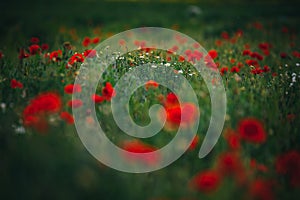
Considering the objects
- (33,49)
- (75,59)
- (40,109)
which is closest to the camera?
(40,109)

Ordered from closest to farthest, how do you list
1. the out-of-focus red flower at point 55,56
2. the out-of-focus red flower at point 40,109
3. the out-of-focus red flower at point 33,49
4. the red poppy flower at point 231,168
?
the red poppy flower at point 231,168 < the out-of-focus red flower at point 40,109 < the out-of-focus red flower at point 55,56 < the out-of-focus red flower at point 33,49

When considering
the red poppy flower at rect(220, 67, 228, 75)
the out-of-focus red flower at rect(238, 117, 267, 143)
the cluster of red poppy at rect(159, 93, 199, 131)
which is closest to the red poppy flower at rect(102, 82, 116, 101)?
the cluster of red poppy at rect(159, 93, 199, 131)

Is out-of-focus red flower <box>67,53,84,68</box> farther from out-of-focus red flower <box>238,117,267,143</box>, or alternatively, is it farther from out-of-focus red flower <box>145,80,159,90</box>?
out-of-focus red flower <box>238,117,267,143</box>

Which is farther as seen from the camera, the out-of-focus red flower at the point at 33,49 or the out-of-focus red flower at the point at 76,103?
the out-of-focus red flower at the point at 33,49

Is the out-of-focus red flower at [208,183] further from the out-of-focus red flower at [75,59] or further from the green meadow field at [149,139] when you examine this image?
the out-of-focus red flower at [75,59]

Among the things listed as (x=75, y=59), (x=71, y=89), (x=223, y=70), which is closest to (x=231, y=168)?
(x=71, y=89)

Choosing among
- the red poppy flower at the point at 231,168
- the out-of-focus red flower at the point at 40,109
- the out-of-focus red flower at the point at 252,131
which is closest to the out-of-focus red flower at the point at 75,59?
the out-of-focus red flower at the point at 40,109

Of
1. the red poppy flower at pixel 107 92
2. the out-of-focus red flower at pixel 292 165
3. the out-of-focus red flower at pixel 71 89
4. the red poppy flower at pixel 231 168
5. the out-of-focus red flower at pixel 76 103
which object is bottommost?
the red poppy flower at pixel 231 168

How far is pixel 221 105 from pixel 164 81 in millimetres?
917

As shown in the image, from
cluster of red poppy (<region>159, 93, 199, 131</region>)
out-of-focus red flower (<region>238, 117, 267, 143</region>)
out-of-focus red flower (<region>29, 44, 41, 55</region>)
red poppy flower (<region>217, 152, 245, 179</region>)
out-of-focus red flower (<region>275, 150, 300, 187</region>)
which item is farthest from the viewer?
out-of-focus red flower (<region>29, 44, 41, 55</region>)

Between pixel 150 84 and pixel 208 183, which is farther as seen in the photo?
pixel 150 84

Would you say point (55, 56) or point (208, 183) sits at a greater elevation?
point (55, 56)

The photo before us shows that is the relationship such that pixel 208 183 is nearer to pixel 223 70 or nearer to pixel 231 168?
pixel 231 168

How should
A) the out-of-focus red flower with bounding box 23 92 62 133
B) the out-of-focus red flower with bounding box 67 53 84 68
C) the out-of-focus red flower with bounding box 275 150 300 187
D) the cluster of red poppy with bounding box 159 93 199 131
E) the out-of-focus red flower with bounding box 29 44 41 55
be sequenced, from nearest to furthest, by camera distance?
the out-of-focus red flower with bounding box 275 150 300 187
the out-of-focus red flower with bounding box 23 92 62 133
the cluster of red poppy with bounding box 159 93 199 131
the out-of-focus red flower with bounding box 67 53 84 68
the out-of-focus red flower with bounding box 29 44 41 55
